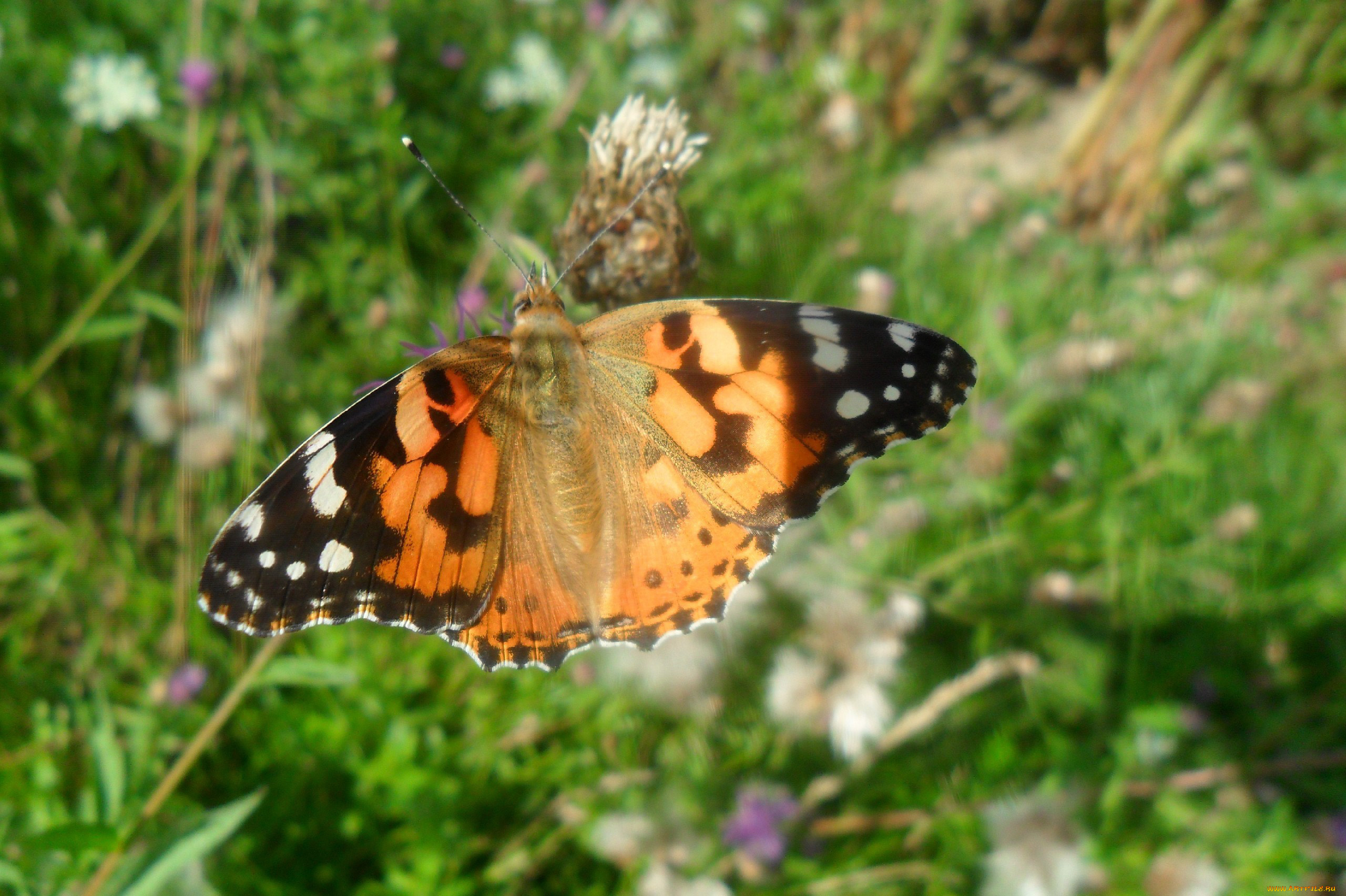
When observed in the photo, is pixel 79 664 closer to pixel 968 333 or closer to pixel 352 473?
pixel 352 473

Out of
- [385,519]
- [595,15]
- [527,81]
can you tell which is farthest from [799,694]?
[595,15]

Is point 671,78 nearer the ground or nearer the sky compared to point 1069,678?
nearer the sky

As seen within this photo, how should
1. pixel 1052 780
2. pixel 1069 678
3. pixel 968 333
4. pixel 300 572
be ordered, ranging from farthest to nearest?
pixel 968 333 < pixel 1069 678 < pixel 1052 780 < pixel 300 572

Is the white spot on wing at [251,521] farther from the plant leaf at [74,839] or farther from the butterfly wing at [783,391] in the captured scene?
the butterfly wing at [783,391]

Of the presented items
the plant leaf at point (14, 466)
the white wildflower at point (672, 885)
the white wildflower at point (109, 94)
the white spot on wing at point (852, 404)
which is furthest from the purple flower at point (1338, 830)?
the white wildflower at point (109, 94)

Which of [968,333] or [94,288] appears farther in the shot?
[968,333]

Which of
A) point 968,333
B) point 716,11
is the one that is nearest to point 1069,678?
point 968,333
